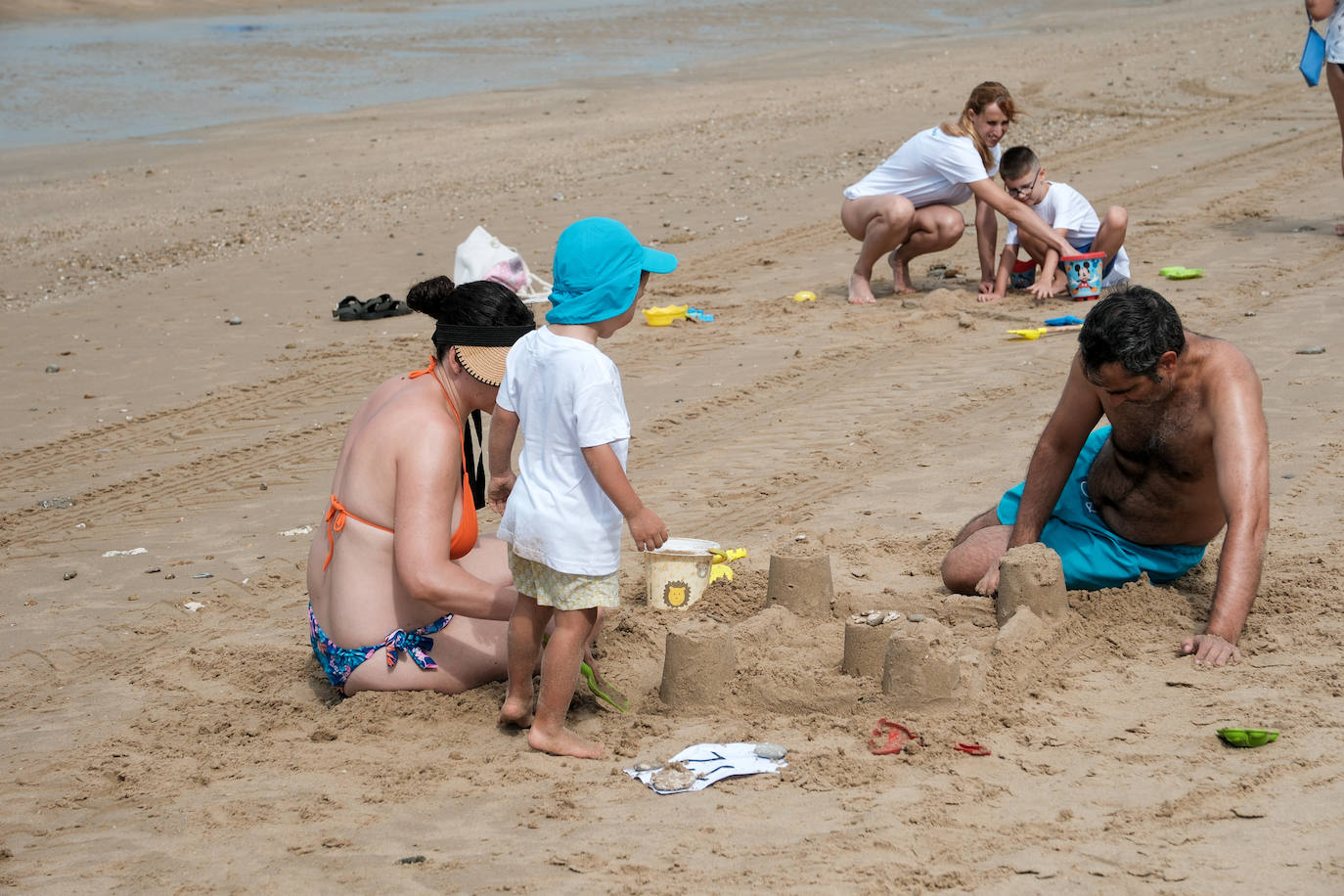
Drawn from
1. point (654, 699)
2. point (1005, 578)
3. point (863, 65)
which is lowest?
point (654, 699)

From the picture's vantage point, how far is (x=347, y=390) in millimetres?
7477

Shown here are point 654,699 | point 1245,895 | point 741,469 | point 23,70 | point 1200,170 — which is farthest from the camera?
point 23,70

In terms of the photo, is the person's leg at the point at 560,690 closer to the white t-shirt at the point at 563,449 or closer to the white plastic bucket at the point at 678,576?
the white t-shirt at the point at 563,449

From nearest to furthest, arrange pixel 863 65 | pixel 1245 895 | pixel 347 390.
Result: pixel 1245 895 < pixel 347 390 < pixel 863 65

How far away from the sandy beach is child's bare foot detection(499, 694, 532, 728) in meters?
0.10

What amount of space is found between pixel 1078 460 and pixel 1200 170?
8113mm

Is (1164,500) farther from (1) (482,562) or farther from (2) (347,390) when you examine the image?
(2) (347,390)

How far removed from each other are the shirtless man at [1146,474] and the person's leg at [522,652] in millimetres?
1625

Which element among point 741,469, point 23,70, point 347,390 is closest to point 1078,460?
point 741,469

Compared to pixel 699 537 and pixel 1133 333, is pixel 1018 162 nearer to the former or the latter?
pixel 699 537

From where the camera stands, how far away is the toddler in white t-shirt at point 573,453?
341cm

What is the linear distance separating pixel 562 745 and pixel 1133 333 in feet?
6.65

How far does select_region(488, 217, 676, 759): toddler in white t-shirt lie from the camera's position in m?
3.41

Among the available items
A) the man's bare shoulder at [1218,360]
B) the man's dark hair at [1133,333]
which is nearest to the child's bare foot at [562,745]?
the man's dark hair at [1133,333]
